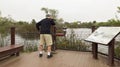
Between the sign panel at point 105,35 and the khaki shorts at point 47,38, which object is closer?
the sign panel at point 105,35

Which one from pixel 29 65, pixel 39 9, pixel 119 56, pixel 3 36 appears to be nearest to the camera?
pixel 29 65

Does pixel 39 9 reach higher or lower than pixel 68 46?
higher

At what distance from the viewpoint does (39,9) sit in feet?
80.3

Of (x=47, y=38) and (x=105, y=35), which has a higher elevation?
(x=105, y=35)

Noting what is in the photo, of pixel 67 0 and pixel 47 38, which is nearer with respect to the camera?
pixel 47 38

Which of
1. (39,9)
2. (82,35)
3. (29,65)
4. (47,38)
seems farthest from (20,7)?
(29,65)

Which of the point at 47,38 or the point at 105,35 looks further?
the point at 47,38

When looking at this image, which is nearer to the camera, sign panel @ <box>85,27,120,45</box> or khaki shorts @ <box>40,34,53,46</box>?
sign panel @ <box>85,27,120,45</box>

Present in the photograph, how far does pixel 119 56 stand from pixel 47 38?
2.34 metres

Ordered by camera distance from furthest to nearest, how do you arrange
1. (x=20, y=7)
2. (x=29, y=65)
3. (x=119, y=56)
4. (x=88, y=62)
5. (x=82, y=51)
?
(x=20, y=7)
(x=82, y=51)
(x=119, y=56)
(x=88, y=62)
(x=29, y=65)

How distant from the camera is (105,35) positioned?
7055 mm

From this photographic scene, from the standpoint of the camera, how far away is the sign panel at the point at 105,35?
6.49m

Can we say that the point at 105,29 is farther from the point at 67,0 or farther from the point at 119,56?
the point at 67,0

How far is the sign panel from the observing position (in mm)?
6488
